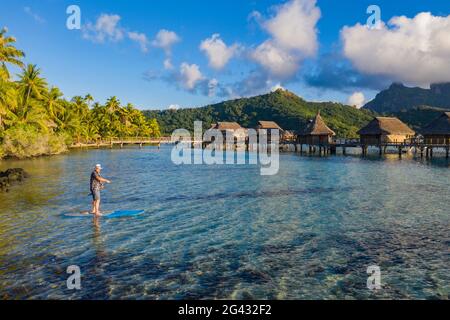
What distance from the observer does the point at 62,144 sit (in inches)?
2183

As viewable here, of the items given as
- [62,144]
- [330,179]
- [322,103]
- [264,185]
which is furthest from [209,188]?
[322,103]

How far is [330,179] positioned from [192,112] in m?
147

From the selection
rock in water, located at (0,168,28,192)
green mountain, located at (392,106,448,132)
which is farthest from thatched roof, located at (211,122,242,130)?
rock in water, located at (0,168,28,192)

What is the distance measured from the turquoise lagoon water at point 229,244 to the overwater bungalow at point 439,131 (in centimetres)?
3549

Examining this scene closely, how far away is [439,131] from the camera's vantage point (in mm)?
51844

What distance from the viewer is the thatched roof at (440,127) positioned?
5141 centimetres

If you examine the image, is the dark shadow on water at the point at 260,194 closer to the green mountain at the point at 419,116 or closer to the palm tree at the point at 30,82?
the palm tree at the point at 30,82

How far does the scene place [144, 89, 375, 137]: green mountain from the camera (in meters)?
120

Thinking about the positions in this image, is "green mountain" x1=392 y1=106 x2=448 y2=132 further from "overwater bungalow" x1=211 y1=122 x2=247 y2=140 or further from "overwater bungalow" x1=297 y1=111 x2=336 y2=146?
"overwater bungalow" x1=211 y1=122 x2=247 y2=140

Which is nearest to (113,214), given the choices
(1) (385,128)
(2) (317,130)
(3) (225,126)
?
(1) (385,128)

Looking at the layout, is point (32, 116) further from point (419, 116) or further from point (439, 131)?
point (419, 116)

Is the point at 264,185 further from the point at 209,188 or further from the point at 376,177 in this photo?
the point at 376,177

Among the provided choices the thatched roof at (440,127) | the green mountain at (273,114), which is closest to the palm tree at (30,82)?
the thatched roof at (440,127)

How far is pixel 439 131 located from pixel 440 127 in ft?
2.55
